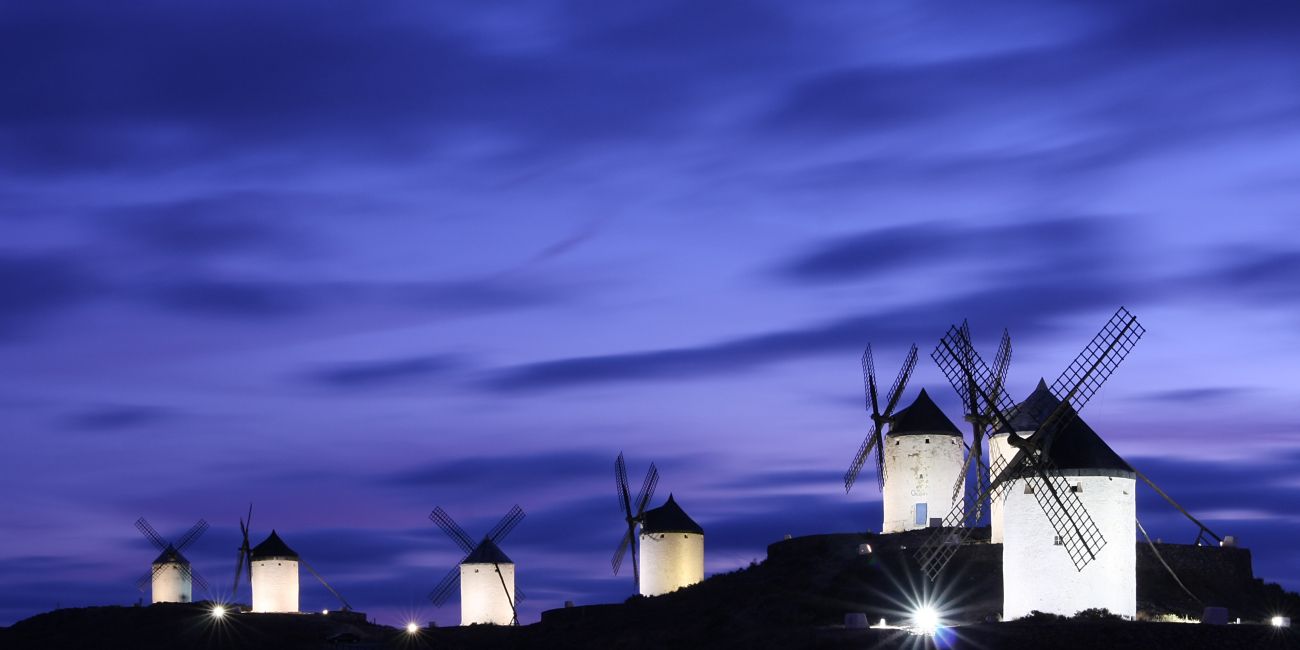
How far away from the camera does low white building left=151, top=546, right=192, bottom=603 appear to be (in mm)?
90375

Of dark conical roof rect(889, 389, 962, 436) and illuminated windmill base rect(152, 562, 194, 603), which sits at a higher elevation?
dark conical roof rect(889, 389, 962, 436)

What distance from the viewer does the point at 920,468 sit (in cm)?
6669

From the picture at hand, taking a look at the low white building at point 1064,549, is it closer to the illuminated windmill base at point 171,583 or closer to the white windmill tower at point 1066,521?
the white windmill tower at point 1066,521

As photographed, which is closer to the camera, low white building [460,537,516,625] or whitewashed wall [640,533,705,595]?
whitewashed wall [640,533,705,595]

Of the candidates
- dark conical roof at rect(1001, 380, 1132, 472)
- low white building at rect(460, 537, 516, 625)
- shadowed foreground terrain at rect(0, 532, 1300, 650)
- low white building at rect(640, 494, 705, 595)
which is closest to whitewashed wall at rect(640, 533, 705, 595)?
low white building at rect(640, 494, 705, 595)

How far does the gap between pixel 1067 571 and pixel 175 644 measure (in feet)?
140

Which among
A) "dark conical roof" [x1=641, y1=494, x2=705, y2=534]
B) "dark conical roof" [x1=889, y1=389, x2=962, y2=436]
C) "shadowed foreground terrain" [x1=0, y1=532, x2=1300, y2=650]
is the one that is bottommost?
"shadowed foreground terrain" [x1=0, y1=532, x2=1300, y2=650]

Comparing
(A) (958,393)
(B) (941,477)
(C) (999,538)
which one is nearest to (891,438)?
(B) (941,477)

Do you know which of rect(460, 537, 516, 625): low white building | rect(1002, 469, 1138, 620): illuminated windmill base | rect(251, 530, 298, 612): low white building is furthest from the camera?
rect(251, 530, 298, 612): low white building

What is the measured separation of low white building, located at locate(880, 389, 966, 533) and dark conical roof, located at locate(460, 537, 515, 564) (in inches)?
780

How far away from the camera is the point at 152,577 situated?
9131 cm

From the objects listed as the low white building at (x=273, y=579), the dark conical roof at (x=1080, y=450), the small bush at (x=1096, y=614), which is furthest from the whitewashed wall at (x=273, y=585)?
the small bush at (x=1096, y=614)

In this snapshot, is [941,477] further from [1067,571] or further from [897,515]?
[1067,571]

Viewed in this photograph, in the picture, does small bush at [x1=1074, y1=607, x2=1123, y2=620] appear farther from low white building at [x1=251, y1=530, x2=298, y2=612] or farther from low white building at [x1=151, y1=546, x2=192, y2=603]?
low white building at [x1=151, y1=546, x2=192, y2=603]
